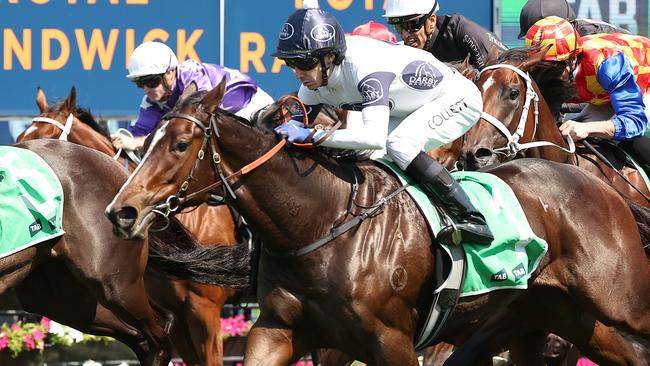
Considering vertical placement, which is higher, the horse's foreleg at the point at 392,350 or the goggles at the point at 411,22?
the goggles at the point at 411,22

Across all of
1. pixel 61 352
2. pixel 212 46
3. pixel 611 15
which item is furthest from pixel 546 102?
pixel 61 352

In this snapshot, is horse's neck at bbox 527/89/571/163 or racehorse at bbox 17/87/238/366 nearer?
horse's neck at bbox 527/89/571/163

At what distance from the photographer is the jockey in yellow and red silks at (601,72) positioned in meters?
6.63

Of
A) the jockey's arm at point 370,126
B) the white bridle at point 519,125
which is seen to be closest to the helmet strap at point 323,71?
the jockey's arm at point 370,126

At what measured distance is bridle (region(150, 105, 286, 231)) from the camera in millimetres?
4547

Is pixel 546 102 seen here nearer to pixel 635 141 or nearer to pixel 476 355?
pixel 635 141

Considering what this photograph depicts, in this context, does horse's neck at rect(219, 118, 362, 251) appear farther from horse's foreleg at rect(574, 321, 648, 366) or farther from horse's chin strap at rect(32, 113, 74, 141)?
horse's chin strap at rect(32, 113, 74, 141)

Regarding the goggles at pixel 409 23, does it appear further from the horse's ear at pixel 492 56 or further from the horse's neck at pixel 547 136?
the horse's neck at pixel 547 136

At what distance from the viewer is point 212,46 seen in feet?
29.1

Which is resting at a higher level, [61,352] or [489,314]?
[489,314]

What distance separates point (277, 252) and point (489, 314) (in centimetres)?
108

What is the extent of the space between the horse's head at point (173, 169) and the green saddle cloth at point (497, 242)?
3.04 feet

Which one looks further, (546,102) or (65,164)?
(546,102)

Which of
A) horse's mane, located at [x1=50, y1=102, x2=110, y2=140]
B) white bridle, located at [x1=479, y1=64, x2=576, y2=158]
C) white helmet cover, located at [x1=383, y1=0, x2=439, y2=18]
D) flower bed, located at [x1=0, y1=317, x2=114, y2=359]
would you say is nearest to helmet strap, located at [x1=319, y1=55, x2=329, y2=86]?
white bridle, located at [x1=479, y1=64, x2=576, y2=158]
